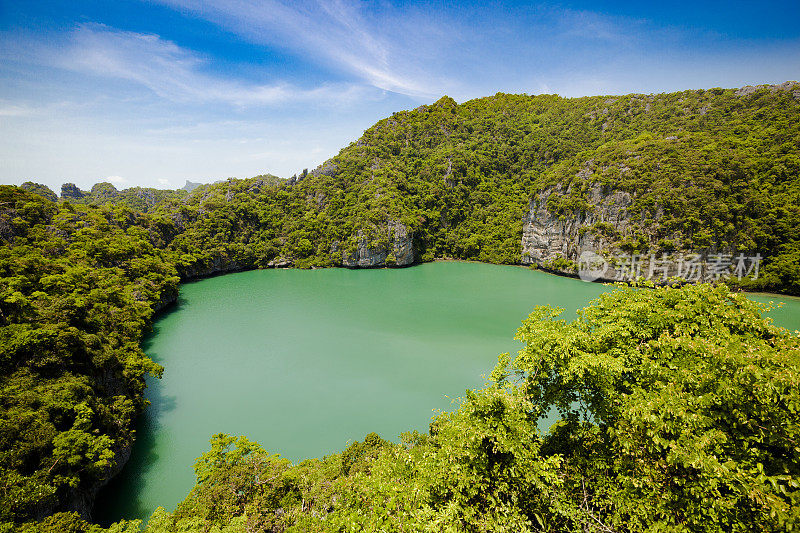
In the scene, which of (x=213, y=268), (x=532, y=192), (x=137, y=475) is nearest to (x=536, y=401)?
(x=137, y=475)

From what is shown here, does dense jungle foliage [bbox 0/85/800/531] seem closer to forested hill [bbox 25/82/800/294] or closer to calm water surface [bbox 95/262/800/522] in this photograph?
forested hill [bbox 25/82/800/294]

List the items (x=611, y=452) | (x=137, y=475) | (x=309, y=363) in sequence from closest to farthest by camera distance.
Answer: (x=611, y=452), (x=137, y=475), (x=309, y=363)

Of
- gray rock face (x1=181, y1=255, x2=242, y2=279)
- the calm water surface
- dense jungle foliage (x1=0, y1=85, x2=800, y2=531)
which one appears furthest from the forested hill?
the calm water surface

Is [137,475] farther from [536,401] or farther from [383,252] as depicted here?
[383,252]

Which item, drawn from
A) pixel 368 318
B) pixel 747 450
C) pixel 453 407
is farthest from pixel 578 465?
pixel 368 318

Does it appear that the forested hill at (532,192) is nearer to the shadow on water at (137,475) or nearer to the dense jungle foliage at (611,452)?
the shadow on water at (137,475)

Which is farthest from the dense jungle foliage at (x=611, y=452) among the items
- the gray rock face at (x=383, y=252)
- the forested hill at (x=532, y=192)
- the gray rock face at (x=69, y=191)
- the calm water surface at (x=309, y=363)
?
the gray rock face at (x=69, y=191)
